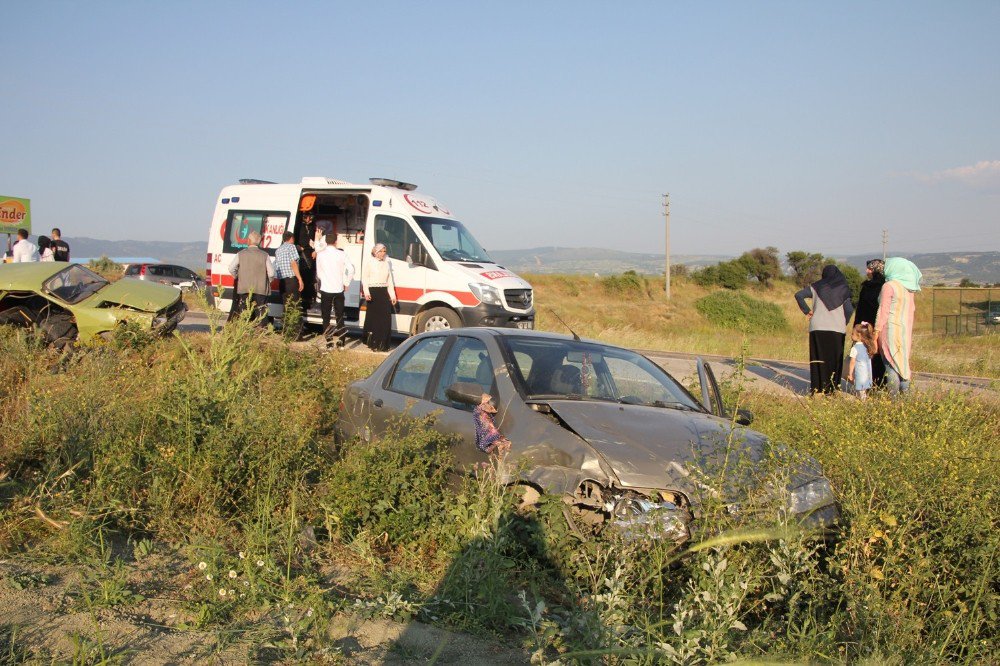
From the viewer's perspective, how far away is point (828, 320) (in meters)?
10.7

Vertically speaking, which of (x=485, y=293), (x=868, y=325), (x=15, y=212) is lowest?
(x=868, y=325)

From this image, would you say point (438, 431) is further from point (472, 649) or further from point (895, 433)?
point (895, 433)

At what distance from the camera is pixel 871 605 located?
408 centimetres

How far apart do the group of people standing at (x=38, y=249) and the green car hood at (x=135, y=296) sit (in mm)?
5557

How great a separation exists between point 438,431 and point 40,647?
2.83 m

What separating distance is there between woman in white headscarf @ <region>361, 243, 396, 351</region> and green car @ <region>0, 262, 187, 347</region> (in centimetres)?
324

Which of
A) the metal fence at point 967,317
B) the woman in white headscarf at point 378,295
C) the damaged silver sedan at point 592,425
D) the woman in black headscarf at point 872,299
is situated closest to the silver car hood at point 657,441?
the damaged silver sedan at point 592,425

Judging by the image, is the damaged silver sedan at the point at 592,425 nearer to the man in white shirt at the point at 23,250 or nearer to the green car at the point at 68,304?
A: the green car at the point at 68,304

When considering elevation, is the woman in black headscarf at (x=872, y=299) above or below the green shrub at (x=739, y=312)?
above

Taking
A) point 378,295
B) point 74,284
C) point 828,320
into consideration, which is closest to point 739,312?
point 378,295

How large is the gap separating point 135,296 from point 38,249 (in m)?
6.74

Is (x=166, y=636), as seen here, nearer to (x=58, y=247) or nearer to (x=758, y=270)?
(x=58, y=247)

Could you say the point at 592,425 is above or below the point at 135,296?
below

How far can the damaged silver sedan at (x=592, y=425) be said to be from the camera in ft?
15.0
